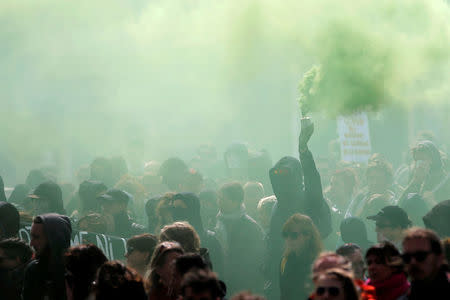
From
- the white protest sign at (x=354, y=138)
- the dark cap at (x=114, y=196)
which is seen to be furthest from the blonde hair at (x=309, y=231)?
the white protest sign at (x=354, y=138)

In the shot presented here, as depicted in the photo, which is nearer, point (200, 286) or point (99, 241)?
point (200, 286)

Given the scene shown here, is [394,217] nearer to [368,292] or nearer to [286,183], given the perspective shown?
[286,183]

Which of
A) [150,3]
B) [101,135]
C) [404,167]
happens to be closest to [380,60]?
[404,167]

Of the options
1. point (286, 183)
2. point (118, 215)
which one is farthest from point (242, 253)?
point (118, 215)

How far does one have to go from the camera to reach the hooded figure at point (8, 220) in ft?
18.1

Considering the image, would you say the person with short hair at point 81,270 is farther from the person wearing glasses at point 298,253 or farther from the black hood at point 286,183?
the black hood at point 286,183

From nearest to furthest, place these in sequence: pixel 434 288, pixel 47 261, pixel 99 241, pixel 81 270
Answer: pixel 434 288 → pixel 81 270 → pixel 47 261 → pixel 99 241

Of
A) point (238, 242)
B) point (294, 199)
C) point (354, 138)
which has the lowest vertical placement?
point (238, 242)

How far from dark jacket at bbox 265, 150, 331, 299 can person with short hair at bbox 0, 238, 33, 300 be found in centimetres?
247

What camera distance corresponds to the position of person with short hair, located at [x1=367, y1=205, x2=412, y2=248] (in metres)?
5.21

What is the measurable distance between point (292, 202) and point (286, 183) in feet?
0.70

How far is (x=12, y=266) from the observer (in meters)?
4.84

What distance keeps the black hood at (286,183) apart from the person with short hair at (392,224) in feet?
5.02

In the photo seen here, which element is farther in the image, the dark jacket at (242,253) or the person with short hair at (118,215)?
the person with short hair at (118,215)
